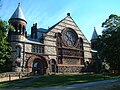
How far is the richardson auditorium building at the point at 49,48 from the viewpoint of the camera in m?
40.7

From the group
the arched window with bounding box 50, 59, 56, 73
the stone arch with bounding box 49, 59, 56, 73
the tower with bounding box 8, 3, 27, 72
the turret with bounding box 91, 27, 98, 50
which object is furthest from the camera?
the turret with bounding box 91, 27, 98, 50

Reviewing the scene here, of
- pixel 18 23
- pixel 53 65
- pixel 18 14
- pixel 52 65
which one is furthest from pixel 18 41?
pixel 53 65

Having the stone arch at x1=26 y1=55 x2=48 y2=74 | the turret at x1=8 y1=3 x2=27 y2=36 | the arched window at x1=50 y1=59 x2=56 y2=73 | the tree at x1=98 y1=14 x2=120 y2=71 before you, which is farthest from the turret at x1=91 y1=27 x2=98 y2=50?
the turret at x1=8 y1=3 x2=27 y2=36

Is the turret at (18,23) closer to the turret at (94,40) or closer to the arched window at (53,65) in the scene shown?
the arched window at (53,65)

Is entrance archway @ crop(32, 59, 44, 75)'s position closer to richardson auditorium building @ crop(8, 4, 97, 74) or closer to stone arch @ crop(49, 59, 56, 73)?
richardson auditorium building @ crop(8, 4, 97, 74)

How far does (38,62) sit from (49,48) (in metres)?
4.22

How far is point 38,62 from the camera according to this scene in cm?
4350

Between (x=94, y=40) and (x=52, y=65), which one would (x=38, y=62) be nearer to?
(x=52, y=65)

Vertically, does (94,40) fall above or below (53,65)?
above

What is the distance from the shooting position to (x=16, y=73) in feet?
124

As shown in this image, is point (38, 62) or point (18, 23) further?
point (38, 62)

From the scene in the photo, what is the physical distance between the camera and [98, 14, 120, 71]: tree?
1671 inches

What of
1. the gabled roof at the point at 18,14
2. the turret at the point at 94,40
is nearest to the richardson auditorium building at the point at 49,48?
the gabled roof at the point at 18,14

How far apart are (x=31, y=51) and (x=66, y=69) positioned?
10259 mm
